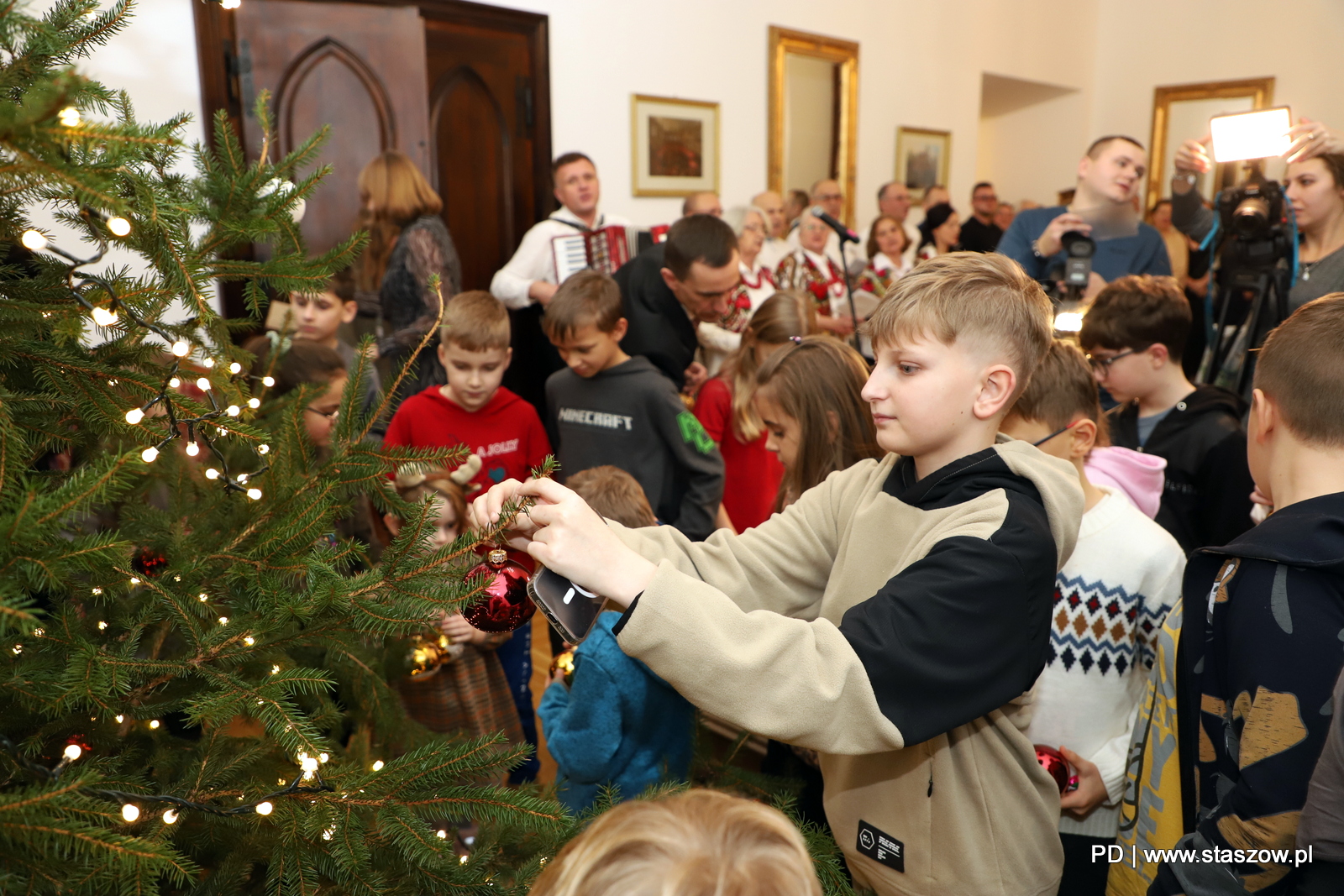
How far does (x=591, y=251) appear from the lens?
16.0ft

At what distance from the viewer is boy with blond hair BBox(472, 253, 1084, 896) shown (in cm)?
→ 104

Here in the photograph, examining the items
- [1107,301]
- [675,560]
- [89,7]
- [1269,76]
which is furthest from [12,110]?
[1269,76]

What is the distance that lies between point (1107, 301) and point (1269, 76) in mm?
8240

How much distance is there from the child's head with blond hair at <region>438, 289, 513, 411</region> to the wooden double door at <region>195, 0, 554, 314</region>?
1.48 meters

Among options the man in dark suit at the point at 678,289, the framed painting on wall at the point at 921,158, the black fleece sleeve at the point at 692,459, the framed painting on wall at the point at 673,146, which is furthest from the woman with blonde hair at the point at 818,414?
the framed painting on wall at the point at 921,158

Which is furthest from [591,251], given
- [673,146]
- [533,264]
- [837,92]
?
[837,92]

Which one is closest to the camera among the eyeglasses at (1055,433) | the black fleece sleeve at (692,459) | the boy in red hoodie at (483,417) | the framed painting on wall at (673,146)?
the eyeglasses at (1055,433)

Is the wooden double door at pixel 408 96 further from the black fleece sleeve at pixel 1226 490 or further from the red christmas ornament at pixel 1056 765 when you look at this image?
the red christmas ornament at pixel 1056 765

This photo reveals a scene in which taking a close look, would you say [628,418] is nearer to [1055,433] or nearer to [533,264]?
[1055,433]

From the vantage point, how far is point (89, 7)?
41.9 inches

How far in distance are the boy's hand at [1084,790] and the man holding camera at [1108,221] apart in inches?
84.9

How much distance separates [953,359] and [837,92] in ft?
21.8

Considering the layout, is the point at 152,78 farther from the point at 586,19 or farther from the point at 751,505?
the point at 751,505

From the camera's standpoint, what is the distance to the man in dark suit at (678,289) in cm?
350
